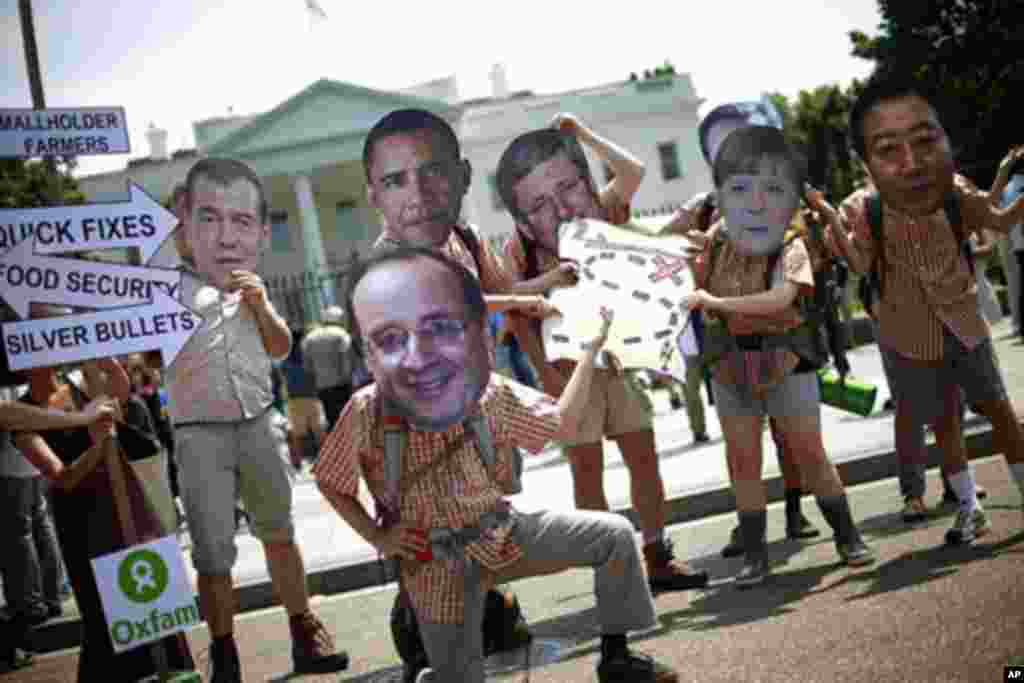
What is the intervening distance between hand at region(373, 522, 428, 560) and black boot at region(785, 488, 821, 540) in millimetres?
2899

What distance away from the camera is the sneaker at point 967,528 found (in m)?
4.73

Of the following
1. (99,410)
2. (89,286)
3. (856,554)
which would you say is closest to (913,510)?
(856,554)

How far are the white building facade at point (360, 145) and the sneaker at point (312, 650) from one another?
19085 mm

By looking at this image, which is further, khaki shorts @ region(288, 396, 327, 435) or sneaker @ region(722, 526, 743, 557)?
khaki shorts @ region(288, 396, 327, 435)

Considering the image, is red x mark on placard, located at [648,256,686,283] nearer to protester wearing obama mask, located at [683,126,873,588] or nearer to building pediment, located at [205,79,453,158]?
protester wearing obama mask, located at [683,126,873,588]

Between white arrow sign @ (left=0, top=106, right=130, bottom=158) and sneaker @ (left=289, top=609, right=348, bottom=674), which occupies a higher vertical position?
white arrow sign @ (left=0, top=106, right=130, bottom=158)

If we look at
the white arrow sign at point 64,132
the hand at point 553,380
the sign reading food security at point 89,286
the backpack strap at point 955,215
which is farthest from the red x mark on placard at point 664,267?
the white arrow sign at point 64,132

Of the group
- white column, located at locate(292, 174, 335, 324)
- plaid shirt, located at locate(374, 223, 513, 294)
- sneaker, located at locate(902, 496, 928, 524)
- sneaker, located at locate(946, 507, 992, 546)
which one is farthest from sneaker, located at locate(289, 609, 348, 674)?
white column, located at locate(292, 174, 335, 324)

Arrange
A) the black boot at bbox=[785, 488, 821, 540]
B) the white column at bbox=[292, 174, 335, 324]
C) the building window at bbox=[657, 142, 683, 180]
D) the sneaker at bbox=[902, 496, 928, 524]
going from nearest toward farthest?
the sneaker at bbox=[902, 496, 928, 524] < the black boot at bbox=[785, 488, 821, 540] < the white column at bbox=[292, 174, 335, 324] < the building window at bbox=[657, 142, 683, 180]

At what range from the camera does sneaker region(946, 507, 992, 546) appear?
4.73 metres

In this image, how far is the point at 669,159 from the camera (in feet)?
137

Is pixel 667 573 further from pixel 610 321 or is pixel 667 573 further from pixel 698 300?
pixel 610 321

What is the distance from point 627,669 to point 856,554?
1.61 m

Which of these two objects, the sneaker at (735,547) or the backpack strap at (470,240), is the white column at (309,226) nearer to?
the sneaker at (735,547)
